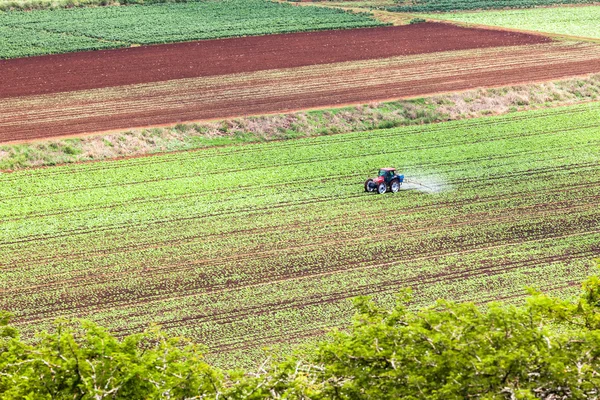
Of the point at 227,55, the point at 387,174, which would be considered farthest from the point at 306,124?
the point at 227,55

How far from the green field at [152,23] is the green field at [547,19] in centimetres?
1116

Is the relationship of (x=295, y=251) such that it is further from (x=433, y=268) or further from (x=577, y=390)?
(x=577, y=390)

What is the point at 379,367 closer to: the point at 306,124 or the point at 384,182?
the point at 384,182

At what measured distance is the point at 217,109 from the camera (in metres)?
57.5

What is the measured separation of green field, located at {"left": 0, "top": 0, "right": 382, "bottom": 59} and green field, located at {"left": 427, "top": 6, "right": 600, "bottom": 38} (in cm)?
1116

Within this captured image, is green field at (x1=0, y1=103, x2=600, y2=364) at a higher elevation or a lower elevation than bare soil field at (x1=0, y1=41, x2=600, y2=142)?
lower

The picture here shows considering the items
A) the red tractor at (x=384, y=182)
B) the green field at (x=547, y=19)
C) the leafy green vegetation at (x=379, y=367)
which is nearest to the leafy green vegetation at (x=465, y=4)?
the green field at (x=547, y=19)

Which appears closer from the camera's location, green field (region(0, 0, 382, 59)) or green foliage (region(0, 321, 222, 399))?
green foliage (region(0, 321, 222, 399))

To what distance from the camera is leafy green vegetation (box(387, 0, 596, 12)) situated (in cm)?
9900

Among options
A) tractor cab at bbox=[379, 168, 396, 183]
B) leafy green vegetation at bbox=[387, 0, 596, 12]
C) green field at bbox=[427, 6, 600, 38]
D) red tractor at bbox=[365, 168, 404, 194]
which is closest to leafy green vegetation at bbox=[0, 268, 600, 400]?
red tractor at bbox=[365, 168, 404, 194]

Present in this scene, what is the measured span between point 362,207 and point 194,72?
30871 millimetres

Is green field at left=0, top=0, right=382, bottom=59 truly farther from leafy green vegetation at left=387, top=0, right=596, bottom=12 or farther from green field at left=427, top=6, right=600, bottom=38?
green field at left=427, top=6, right=600, bottom=38

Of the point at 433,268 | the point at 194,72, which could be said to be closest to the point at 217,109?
the point at 194,72

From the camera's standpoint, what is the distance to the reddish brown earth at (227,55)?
65.1 meters
